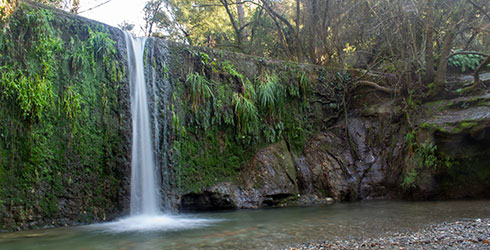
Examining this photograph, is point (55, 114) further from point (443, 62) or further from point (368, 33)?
point (368, 33)

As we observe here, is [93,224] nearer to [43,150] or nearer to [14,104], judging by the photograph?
[43,150]

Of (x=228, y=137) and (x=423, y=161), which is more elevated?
(x=228, y=137)

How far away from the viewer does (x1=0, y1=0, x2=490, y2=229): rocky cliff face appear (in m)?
5.34

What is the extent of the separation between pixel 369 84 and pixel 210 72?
429 cm

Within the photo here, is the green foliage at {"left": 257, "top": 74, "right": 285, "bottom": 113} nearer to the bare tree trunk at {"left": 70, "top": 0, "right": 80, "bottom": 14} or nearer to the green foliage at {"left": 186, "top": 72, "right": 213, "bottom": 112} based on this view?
the green foliage at {"left": 186, "top": 72, "right": 213, "bottom": 112}

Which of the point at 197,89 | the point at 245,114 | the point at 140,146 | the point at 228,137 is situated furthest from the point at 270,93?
the point at 140,146

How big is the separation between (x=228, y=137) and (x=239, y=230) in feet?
10.6

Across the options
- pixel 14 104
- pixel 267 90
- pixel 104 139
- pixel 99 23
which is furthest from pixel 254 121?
pixel 14 104

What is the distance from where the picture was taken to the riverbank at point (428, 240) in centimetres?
302

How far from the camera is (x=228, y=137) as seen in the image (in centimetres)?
738

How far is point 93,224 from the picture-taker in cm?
532

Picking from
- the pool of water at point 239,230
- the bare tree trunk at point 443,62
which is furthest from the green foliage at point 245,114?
the bare tree trunk at point 443,62

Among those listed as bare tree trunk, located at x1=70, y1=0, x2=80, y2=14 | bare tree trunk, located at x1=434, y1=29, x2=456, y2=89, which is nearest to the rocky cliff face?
bare tree trunk, located at x1=434, y1=29, x2=456, y2=89

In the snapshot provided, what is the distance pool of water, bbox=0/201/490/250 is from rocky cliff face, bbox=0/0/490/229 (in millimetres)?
815
